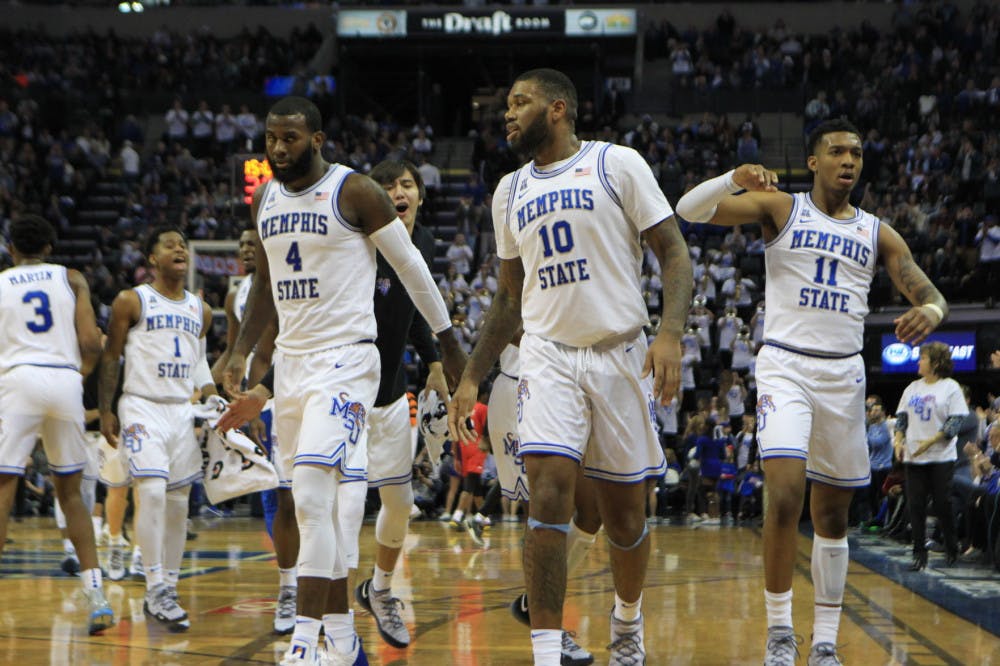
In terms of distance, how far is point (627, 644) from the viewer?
17.2ft

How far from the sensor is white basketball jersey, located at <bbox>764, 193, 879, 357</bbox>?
5766 mm

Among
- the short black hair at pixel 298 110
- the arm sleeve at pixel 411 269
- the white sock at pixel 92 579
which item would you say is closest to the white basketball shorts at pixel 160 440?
the white sock at pixel 92 579

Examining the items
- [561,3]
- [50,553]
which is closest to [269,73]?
[561,3]

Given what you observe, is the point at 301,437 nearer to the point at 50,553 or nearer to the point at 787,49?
the point at 50,553

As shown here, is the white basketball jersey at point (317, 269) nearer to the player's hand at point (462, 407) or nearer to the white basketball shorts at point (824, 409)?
the player's hand at point (462, 407)

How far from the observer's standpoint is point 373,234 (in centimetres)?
538

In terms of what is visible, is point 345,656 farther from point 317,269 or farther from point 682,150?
point 682,150

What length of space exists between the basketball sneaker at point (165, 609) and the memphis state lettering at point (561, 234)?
3.32 meters

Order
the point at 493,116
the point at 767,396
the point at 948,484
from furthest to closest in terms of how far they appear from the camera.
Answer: the point at 493,116, the point at 948,484, the point at 767,396

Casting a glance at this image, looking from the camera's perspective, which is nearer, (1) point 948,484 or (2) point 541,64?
(1) point 948,484

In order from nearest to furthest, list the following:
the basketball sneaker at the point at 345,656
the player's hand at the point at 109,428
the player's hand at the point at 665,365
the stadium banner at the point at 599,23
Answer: the player's hand at the point at 665,365 < the basketball sneaker at the point at 345,656 < the player's hand at the point at 109,428 < the stadium banner at the point at 599,23

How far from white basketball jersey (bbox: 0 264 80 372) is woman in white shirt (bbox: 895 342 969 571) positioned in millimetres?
7143

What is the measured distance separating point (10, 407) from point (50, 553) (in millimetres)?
5384

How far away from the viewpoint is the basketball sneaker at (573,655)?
5715mm
